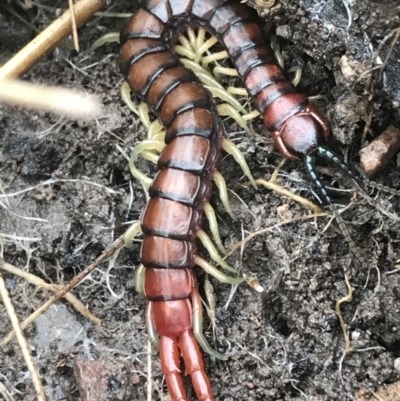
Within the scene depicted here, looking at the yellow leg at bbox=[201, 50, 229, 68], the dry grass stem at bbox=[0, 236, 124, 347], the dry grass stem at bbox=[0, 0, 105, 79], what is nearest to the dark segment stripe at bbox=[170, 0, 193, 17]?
the yellow leg at bbox=[201, 50, 229, 68]

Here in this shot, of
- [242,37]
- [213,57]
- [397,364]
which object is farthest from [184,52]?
[397,364]

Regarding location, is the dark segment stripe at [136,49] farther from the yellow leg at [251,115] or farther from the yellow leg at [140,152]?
the yellow leg at [251,115]

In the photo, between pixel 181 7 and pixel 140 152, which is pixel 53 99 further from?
pixel 181 7

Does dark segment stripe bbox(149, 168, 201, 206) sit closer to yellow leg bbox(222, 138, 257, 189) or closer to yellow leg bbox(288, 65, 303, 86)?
yellow leg bbox(222, 138, 257, 189)

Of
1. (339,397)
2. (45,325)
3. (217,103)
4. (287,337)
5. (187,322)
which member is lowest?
(339,397)

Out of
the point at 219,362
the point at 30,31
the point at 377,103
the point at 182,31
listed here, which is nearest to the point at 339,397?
the point at 219,362

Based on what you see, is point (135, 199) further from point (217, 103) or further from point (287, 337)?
point (287, 337)

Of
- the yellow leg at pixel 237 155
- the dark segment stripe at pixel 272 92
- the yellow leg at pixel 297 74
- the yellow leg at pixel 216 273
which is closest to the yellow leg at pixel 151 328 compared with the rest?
the yellow leg at pixel 216 273
